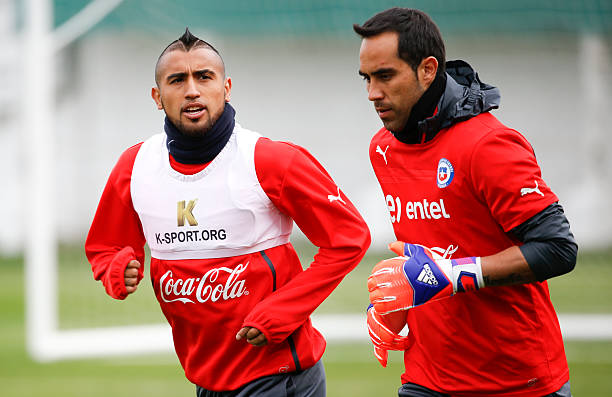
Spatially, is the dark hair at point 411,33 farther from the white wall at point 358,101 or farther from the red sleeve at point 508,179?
the white wall at point 358,101

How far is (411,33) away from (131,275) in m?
1.36

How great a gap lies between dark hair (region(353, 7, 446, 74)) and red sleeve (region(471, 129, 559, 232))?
392mm

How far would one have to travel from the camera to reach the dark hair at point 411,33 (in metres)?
3.13

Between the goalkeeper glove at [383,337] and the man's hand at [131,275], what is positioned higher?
the man's hand at [131,275]

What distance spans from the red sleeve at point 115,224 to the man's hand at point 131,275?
0.11 metres

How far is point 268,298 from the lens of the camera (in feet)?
10.9

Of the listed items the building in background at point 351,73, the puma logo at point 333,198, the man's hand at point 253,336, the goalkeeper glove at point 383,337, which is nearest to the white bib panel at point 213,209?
the puma logo at point 333,198

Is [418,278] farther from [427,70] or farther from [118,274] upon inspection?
[118,274]

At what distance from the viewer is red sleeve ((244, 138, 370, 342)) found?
335 cm

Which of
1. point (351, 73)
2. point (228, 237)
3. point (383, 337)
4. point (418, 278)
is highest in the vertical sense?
point (351, 73)

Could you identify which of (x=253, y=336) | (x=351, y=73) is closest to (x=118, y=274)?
(x=253, y=336)

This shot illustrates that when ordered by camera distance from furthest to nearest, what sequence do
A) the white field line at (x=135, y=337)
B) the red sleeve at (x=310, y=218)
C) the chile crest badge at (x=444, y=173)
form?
the white field line at (x=135, y=337) → the red sleeve at (x=310, y=218) → the chile crest badge at (x=444, y=173)

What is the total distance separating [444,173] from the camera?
309cm

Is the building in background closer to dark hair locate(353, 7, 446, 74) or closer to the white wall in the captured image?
the white wall
